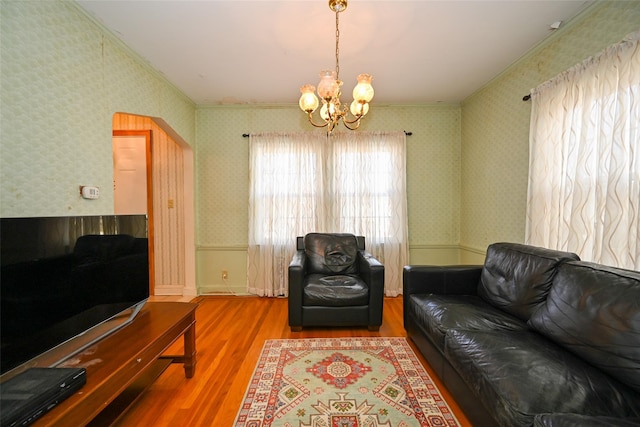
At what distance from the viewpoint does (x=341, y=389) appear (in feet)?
5.72

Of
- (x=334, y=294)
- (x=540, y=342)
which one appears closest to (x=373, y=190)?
(x=334, y=294)

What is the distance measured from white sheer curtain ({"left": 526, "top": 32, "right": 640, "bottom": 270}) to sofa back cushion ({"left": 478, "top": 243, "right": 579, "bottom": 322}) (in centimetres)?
30

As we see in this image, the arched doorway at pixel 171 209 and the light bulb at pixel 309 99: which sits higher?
the light bulb at pixel 309 99

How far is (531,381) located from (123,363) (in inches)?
75.3

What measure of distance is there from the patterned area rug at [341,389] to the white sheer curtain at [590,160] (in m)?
1.56

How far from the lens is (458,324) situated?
1.71 m

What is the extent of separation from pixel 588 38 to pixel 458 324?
2.37 meters

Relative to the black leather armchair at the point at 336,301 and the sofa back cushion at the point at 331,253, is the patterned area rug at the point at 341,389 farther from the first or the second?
the sofa back cushion at the point at 331,253

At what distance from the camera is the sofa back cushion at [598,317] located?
113cm

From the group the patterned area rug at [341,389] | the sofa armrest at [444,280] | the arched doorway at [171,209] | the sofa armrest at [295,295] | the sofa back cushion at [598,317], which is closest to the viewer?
the sofa back cushion at [598,317]

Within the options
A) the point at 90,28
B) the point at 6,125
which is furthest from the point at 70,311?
the point at 90,28

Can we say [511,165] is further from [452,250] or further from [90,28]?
[90,28]

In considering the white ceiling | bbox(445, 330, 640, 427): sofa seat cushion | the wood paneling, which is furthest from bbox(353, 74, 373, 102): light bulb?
the wood paneling

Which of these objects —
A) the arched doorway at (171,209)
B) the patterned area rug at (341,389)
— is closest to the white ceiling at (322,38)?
the arched doorway at (171,209)
